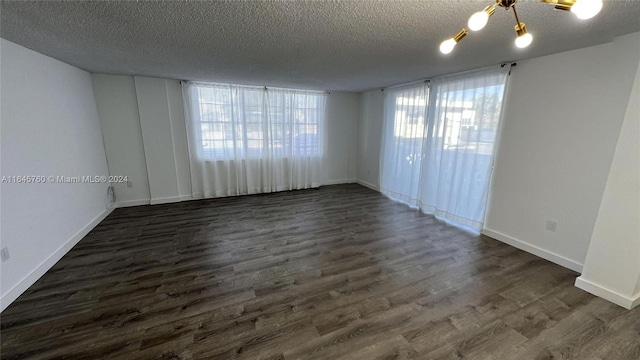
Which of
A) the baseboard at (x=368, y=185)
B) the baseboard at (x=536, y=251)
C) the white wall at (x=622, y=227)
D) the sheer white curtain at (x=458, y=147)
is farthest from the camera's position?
the baseboard at (x=368, y=185)

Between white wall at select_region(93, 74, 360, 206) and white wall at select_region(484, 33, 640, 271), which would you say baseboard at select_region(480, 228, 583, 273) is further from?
white wall at select_region(93, 74, 360, 206)

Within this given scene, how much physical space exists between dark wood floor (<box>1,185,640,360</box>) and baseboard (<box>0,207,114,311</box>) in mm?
59

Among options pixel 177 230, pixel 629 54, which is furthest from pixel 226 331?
pixel 629 54

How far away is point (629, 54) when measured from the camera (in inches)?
82.9

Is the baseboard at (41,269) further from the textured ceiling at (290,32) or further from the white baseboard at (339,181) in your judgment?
the white baseboard at (339,181)

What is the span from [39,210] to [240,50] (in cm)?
251

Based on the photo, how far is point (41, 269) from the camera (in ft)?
7.79

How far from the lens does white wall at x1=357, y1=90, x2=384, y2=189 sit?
5.32m

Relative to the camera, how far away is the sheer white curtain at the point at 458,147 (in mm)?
3184

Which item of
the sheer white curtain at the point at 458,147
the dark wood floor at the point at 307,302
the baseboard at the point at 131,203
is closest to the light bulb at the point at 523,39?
the dark wood floor at the point at 307,302

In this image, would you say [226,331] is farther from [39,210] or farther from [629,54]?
[629,54]

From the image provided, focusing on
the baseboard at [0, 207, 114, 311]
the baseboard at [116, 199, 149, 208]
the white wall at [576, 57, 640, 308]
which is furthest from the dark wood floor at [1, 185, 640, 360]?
the baseboard at [116, 199, 149, 208]

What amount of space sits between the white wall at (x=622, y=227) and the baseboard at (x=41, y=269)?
4.94 m

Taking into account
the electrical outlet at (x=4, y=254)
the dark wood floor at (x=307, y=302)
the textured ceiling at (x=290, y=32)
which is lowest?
the dark wood floor at (x=307, y=302)
